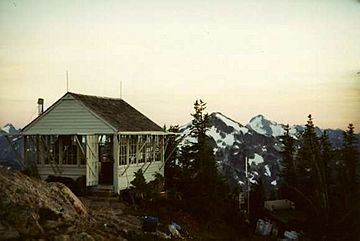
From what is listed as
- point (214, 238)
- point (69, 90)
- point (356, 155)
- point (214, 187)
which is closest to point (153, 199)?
point (214, 187)

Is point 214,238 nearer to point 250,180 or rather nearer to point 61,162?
point 250,180

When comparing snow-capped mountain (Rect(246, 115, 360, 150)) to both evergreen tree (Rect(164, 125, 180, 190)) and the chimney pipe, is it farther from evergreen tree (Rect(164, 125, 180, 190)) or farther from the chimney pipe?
the chimney pipe

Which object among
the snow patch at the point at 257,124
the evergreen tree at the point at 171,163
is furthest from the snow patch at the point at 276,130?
the evergreen tree at the point at 171,163

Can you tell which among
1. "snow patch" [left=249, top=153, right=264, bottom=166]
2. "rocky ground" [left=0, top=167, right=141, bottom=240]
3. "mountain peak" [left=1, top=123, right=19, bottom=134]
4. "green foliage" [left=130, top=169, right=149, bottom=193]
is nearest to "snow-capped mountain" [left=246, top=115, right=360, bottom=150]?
"snow patch" [left=249, top=153, right=264, bottom=166]

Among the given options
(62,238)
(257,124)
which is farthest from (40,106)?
(257,124)

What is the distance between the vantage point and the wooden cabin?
684 cm

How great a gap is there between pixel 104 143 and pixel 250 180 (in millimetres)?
2151

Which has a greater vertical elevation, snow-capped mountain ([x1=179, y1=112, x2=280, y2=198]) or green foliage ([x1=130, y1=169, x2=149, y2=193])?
snow-capped mountain ([x1=179, y1=112, x2=280, y2=198])

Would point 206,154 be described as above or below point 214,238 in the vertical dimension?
above

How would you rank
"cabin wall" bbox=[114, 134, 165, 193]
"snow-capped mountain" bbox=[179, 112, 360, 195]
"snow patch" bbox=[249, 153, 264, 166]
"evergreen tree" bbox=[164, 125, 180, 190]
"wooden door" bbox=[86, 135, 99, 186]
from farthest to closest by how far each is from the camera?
1. "evergreen tree" bbox=[164, 125, 180, 190]
2. "cabin wall" bbox=[114, 134, 165, 193]
3. "wooden door" bbox=[86, 135, 99, 186]
4. "snow patch" bbox=[249, 153, 264, 166]
5. "snow-capped mountain" bbox=[179, 112, 360, 195]

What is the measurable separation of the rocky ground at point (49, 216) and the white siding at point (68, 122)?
1079mm

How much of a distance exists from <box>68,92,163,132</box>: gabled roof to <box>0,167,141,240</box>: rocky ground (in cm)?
137

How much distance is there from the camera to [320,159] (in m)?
6.38

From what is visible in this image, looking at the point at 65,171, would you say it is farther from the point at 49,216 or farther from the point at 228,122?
the point at 228,122
